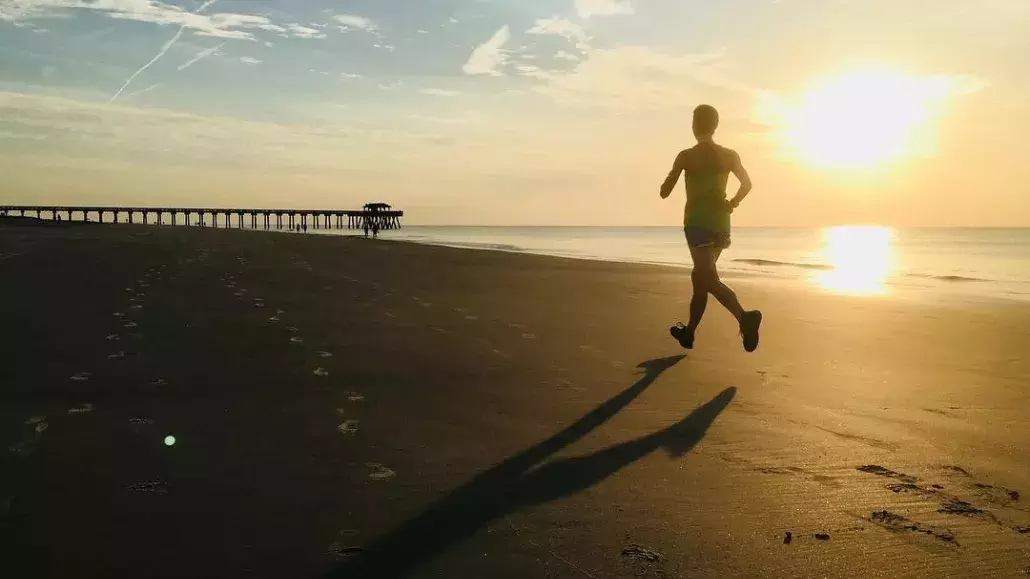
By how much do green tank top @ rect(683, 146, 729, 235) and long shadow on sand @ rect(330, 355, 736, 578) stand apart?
81.2 inches

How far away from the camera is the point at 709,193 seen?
6133 mm

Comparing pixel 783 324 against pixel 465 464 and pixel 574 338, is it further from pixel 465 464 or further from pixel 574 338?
pixel 465 464

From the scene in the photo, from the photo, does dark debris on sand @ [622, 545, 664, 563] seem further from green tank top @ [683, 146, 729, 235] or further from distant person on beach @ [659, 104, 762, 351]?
green tank top @ [683, 146, 729, 235]

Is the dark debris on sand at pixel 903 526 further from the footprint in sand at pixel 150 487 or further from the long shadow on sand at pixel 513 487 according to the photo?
the footprint in sand at pixel 150 487

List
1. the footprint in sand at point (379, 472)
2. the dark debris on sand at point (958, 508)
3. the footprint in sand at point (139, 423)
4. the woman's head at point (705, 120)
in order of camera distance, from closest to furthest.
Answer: the dark debris on sand at point (958, 508) → the footprint in sand at point (379, 472) → the footprint in sand at point (139, 423) → the woman's head at point (705, 120)

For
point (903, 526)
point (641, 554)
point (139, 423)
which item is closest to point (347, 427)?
point (139, 423)

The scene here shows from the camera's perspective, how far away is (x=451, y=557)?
239 cm

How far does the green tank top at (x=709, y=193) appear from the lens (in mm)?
6105

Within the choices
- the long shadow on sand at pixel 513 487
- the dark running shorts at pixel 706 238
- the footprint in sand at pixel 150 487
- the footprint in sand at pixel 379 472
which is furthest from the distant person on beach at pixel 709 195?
the footprint in sand at pixel 150 487

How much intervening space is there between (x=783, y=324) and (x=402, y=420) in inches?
231

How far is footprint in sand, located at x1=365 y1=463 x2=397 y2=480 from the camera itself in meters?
3.15

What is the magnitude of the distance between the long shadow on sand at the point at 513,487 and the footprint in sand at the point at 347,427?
924mm

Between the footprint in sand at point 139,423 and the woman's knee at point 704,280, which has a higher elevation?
the woman's knee at point 704,280

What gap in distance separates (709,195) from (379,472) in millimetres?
4008
